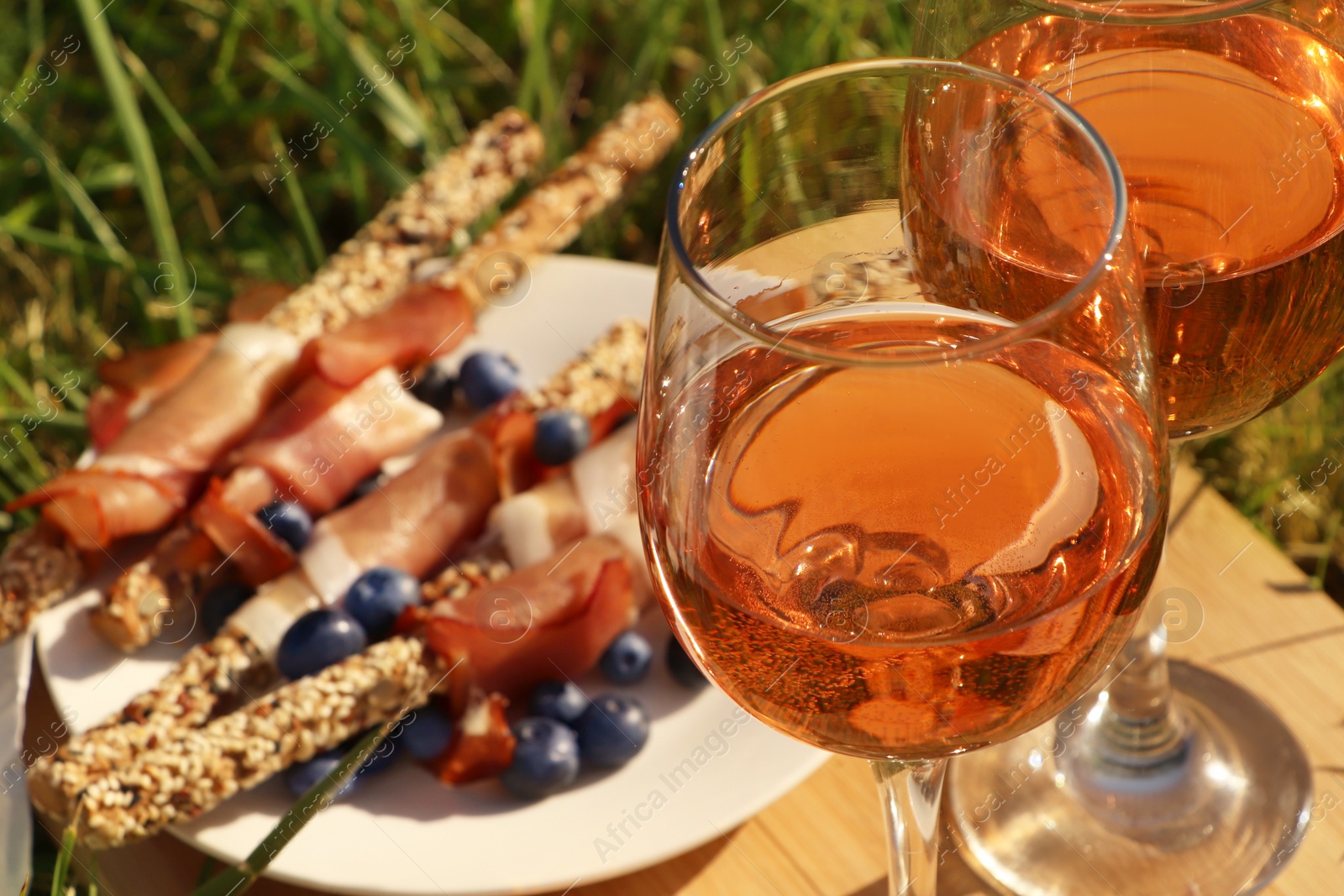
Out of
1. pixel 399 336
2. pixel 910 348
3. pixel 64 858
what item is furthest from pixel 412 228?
pixel 910 348

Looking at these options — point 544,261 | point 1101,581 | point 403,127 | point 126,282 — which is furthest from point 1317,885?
point 126,282

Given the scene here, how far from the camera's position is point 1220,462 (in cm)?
155

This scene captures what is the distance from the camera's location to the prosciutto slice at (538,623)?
1.00 meters

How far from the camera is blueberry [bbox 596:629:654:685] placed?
1.01 m

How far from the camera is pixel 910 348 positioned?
50 centimetres

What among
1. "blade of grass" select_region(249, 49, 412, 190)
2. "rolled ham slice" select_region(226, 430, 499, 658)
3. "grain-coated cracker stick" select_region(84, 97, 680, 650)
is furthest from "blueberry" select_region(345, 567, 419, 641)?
"blade of grass" select_region(249, 49, 412, 190)

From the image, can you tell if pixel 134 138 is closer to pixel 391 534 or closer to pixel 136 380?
pixel 136 380

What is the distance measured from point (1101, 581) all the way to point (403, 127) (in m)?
1.30

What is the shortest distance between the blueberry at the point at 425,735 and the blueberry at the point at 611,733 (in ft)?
0.32

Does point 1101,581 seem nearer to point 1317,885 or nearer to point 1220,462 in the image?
point 1317,885

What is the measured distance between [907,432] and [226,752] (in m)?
0.56

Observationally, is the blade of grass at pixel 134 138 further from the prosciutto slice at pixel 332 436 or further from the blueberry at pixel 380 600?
the blueberry at pixel 380 600

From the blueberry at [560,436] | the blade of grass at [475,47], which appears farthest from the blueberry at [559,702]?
the blade of grass at [475,47]

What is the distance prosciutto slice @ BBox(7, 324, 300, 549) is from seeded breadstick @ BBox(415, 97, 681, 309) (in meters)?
0.19
